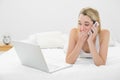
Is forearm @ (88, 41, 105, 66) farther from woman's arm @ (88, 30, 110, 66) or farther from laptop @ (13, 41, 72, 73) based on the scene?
laptop @ (13, 41, 72, 73)

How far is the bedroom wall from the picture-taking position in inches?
151

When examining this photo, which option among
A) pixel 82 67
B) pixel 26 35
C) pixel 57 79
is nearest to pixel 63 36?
pixel 26 35

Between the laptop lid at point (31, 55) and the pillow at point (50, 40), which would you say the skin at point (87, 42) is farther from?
the pillow at point (50, 40)

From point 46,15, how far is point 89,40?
5.50 feet

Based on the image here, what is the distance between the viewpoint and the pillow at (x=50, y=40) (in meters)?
3.45

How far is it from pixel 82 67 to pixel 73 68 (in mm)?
83

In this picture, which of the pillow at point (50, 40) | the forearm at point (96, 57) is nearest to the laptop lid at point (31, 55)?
the forearm at point (96, 57)

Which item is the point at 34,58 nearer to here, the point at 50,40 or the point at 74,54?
the point at 74,54

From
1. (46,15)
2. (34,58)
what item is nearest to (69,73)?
(34,58)

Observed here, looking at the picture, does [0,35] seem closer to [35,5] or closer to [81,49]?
[35,5]

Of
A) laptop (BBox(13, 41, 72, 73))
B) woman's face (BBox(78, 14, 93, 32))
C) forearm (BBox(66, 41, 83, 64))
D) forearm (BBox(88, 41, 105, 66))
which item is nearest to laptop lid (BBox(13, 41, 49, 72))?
laptop (BBox(13, 41, 72, 73))

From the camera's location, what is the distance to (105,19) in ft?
12.6

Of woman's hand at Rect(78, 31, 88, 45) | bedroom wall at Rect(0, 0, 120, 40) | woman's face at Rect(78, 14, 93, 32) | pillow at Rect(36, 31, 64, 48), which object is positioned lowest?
pillow at Rect(36, 31, 64, 48)

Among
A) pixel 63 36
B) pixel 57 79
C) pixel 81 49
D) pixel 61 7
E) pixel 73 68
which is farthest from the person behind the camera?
pixel 61 7
